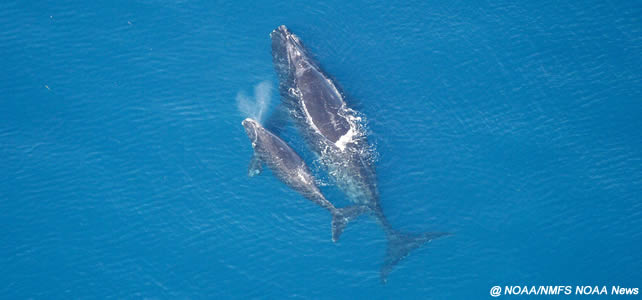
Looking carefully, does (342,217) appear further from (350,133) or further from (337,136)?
(350,133)

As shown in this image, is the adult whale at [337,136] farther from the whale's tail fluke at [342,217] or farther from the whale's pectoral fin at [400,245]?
A: the whale's tail fluke at [342,217]

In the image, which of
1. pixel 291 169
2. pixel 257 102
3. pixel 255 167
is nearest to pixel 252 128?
pixel 255 167

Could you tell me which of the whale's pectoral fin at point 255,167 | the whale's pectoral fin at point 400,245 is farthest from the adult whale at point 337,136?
the whale's pectoral fin at point 255,167

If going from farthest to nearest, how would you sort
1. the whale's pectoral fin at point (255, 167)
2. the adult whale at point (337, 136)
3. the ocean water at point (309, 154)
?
the whale's pectoral fin at point (255, 167), the adult whale at point (337, 136), the ocean water at point (309, 154)

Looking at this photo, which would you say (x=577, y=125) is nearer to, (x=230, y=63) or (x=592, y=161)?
(x=592, y=161)

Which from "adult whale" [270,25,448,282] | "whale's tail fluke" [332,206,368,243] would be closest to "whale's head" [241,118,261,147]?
"adult whale" [270,25,448,282]

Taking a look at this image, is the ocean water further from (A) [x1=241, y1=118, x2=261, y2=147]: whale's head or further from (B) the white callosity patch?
(B) the white callosity patch

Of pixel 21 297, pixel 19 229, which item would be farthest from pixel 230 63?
pixel 21 297
